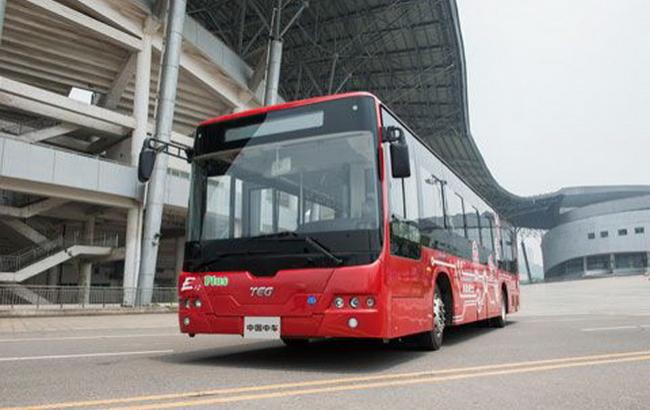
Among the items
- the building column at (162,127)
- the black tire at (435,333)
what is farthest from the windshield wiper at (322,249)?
the building column at (162,127)

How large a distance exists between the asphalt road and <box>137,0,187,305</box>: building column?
17.0m

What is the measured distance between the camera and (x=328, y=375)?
584 centimetres

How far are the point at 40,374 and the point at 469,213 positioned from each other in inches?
307

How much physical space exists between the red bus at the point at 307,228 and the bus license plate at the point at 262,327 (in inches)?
0.5

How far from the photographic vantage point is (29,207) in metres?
27.7

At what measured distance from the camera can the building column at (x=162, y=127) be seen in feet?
85.4

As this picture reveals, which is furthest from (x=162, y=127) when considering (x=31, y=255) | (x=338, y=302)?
(x=338, y=302)

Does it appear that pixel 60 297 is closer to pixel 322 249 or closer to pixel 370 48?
pixel 322 249

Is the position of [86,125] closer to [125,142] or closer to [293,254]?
[125,142]

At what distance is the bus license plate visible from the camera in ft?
20.1

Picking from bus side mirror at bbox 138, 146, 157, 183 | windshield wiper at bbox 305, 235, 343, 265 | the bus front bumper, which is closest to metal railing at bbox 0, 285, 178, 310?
bus side mirror at bbox 138, 146, 157, 183

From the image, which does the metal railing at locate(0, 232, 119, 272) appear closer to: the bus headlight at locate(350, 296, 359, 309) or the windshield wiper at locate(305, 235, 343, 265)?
the windshield wiper at locate(305, 235, 343, 265)

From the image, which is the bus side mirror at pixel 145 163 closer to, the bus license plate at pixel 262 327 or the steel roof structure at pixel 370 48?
the bus license plate at pixel 262 327

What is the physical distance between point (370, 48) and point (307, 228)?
39.2 m
